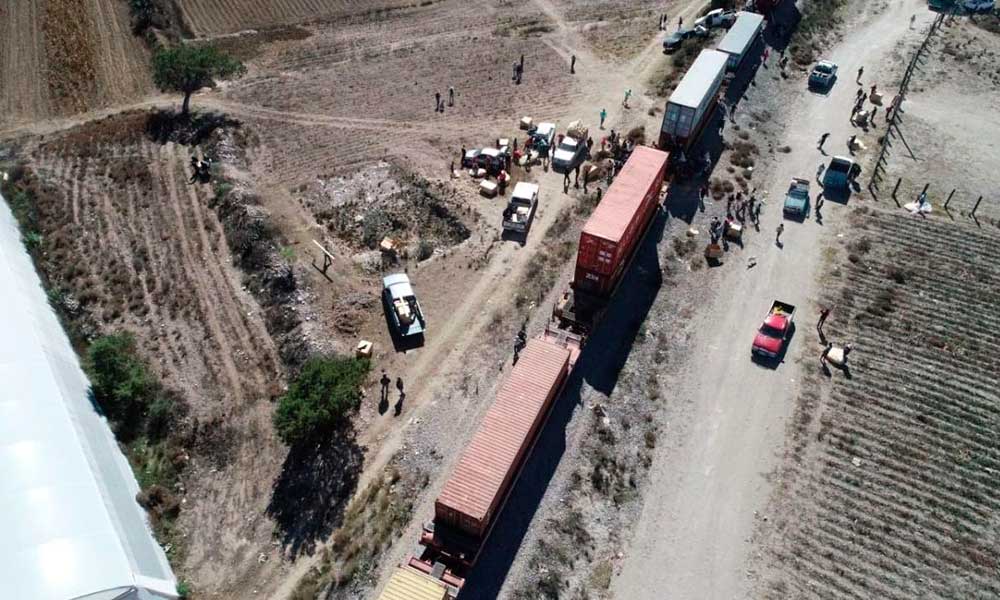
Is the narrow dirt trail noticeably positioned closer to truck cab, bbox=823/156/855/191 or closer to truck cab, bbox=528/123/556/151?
truck cab, bbox=528/123/556/151

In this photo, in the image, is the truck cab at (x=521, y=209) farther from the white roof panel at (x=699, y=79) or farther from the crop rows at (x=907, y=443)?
the crop rows at (x=907, y=443)

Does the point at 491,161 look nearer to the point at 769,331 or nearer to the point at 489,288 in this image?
the point at 489,288

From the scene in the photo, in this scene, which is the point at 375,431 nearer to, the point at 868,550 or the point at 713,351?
the point at 713,351

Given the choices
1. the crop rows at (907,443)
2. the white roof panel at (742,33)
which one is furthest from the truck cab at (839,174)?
the white roof panel at (742,33)

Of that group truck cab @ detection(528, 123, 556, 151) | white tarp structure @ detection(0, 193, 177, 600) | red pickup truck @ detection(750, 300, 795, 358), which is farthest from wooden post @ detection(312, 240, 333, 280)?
red pickup truck @ detection(750, 300, 795, 358)

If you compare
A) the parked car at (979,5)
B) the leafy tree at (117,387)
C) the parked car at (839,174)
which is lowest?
the leafy tree at (117,387)
